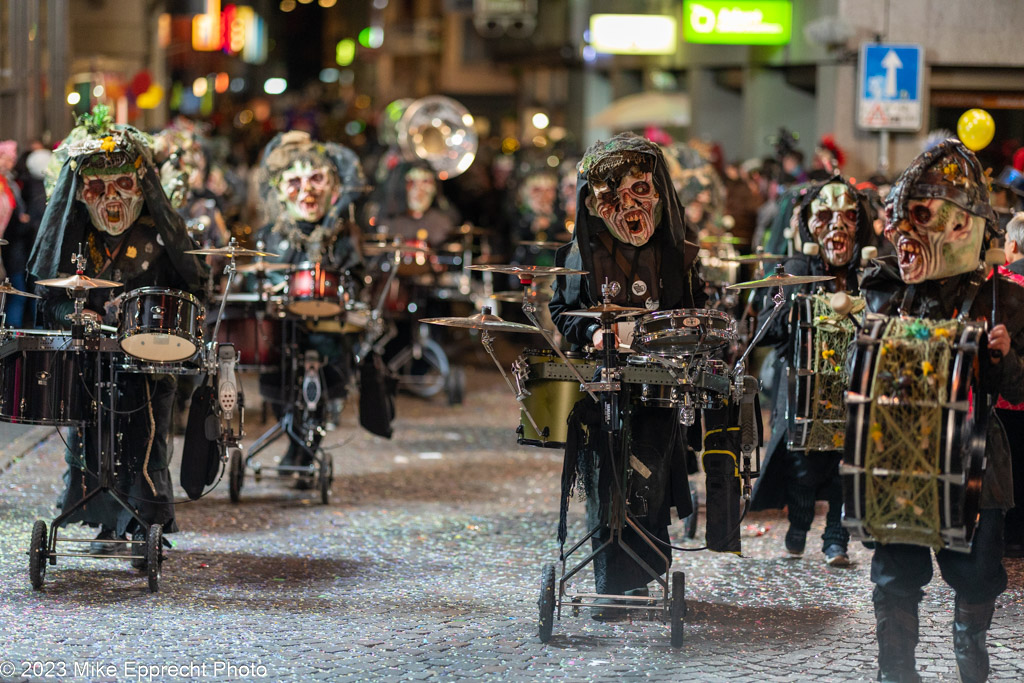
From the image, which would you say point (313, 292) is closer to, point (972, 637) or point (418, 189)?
point (972, 637)

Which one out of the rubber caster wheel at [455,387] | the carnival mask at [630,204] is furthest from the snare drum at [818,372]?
the rubber caster wheel at [455,387]

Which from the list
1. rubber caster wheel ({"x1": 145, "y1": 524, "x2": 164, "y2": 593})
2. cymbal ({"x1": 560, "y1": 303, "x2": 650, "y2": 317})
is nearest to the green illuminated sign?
rubber caster wheel ({"x1": 145, "y1": 524, "x2": 164, "y2": 593})

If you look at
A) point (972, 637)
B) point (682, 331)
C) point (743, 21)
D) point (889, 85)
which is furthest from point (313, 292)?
point (743, 21)

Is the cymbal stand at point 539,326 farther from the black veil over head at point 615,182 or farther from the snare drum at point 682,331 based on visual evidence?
the black veil over head at point 615,182

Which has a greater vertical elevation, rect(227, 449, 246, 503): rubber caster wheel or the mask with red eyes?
the mask with red eyes

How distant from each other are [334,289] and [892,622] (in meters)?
4.92

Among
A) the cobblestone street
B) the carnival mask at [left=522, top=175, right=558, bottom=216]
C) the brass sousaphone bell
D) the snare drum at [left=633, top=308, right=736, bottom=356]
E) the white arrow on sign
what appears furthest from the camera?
the carnival mask at [left=522, top=175, right=558, bottom=216]

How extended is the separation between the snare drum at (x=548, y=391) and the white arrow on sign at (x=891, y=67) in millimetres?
10332

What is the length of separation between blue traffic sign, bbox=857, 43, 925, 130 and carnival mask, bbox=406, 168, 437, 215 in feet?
14.8

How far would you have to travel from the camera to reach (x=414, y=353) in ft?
47.6

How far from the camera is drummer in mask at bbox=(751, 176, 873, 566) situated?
8.15 m

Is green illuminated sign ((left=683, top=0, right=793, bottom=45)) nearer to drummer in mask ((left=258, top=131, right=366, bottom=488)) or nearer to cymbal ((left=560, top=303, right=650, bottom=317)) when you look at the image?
drummer in mask ((left=258, top=131, right=366, bottom=488))

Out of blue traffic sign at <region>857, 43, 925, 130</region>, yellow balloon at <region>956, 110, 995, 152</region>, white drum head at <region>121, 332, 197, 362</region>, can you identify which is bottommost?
white drum head at <region>121, 332, 197, 362</region>

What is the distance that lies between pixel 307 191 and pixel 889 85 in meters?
8.09
